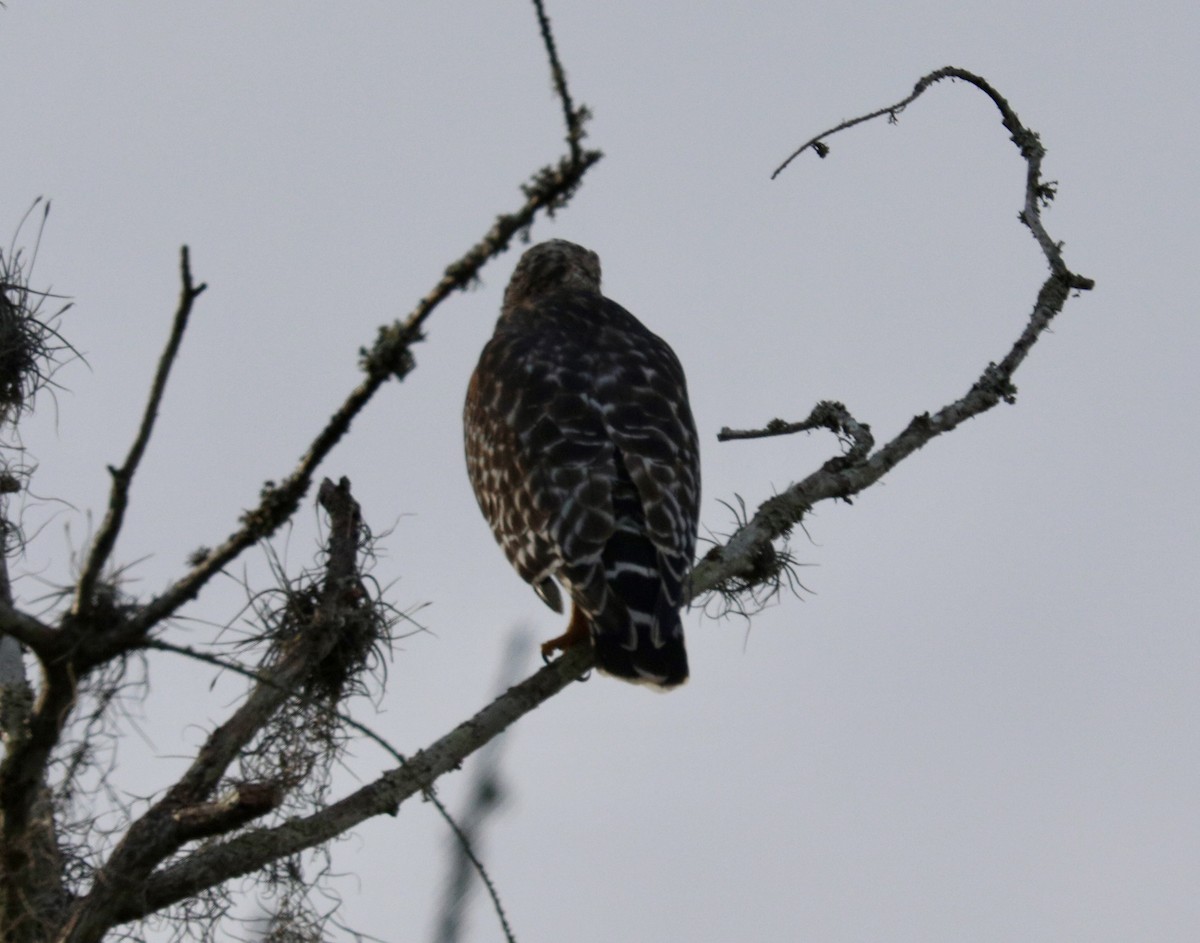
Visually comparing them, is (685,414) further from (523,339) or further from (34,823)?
(34,823)

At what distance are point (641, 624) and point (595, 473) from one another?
649 millimetres

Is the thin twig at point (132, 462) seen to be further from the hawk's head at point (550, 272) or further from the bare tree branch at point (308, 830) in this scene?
the hawk's head at point (550, 272)

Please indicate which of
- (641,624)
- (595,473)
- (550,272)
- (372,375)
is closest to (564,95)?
(372,375)

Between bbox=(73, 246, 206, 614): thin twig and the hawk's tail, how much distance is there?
2361mm

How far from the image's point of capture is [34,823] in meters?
4.35

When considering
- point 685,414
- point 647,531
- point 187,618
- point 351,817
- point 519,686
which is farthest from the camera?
point 685,414

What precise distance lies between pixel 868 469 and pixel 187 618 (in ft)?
9.78

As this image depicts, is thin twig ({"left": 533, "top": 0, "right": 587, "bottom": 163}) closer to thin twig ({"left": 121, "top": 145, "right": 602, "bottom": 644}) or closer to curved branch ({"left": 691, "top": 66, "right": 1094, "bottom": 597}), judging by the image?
thin twig ({"left": 121, "top": 145, "right": 602, "bottom": 644})

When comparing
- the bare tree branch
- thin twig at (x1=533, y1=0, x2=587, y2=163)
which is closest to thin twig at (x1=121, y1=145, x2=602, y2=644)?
thin twig at (x1=533, y1=0, x2=587, y2=163)

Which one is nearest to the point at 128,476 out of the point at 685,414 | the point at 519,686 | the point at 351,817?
the point at 351,817

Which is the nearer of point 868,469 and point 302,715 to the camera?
point 302,715

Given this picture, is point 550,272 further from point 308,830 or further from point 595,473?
point 308,830

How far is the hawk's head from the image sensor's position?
26.8ft

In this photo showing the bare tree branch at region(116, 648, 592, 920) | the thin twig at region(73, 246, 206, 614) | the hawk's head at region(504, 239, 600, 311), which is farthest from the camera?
the hawk's head at region(504, 239, 600, 311)
